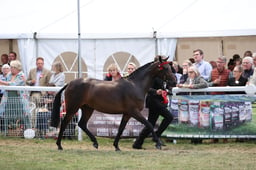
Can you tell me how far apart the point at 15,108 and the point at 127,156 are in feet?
13.2

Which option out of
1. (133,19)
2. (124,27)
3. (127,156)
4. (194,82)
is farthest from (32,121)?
(133,19)

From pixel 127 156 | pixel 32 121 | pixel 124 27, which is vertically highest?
pixel 124 27

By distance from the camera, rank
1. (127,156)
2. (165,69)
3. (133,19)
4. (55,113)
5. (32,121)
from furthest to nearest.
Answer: (133,19) < (32,121) < (55,113) < (165,69) < (127,156)

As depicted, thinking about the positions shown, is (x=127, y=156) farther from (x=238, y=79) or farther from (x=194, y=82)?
(x=238, y=79)

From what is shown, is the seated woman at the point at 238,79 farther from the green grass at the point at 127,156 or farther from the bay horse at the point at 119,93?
the bay horse at the point at 119,93

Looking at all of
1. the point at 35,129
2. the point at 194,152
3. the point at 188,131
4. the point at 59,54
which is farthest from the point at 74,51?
the point at 194,152

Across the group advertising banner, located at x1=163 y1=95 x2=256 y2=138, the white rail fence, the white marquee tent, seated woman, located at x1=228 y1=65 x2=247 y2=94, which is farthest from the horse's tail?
the white marquee tent

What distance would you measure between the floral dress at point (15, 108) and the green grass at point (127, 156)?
0.62 meters

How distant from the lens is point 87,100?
1245 centimetres

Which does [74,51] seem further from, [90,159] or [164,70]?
Result: [90,159]

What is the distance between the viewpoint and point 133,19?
1850 cm

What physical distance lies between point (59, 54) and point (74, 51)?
429mm

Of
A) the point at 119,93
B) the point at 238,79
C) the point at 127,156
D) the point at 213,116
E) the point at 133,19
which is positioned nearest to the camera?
the point at 127,156

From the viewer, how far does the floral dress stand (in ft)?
46.6
